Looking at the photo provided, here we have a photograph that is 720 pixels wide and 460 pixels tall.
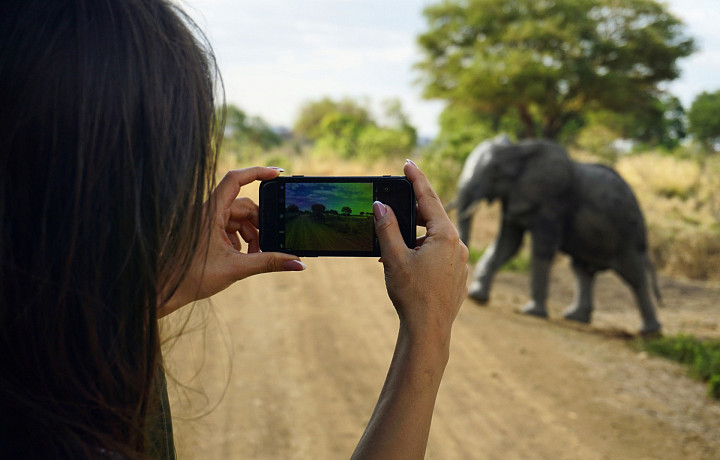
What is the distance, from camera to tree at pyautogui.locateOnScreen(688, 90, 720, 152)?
47.1ft

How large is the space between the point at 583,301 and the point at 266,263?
557cm

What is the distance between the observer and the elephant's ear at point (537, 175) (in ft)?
20.8

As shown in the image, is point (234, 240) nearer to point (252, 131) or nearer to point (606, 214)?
point (606, 214)

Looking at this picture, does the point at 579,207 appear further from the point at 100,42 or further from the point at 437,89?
the point at 437,89

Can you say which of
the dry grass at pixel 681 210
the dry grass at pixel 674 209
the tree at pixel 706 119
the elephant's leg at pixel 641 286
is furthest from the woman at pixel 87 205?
the tree at pixel 706 119

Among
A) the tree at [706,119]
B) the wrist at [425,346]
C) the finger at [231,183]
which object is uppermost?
the tree at [706,119]

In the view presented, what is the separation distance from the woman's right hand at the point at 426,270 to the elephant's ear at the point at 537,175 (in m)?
5.31

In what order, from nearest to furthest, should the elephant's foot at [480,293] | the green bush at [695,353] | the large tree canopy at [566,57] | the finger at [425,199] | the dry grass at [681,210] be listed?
the finger at [425,199], the green bush at [695,353], the elephant's foot at [480,293], the dry grass at [681,210], the large tree canopy at [566,57]

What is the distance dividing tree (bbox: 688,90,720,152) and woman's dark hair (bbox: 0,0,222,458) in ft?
51.6

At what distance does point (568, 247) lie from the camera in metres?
Result: 6.48

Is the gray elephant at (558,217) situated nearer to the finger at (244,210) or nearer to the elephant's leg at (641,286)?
the elephant's leg at (641,286)

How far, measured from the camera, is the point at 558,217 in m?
6.33

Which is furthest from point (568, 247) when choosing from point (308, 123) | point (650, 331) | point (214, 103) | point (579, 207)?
point (308, 123)

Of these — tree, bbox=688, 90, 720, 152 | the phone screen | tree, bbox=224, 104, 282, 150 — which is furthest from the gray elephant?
tree, bbox=224, 104, 282, 150
